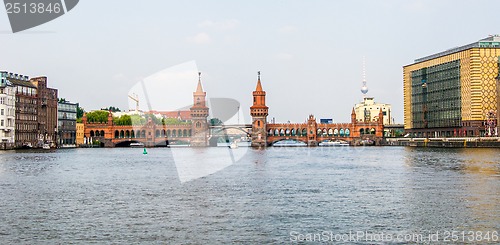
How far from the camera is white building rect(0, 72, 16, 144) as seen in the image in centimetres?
16038

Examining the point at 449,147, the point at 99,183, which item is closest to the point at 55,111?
the point at 449,147

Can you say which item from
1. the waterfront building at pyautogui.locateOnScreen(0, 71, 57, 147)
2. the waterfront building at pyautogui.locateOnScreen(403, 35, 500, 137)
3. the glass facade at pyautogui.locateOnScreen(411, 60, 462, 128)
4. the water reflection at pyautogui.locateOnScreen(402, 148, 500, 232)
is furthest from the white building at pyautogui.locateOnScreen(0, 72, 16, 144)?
the water reflection at pyautogui.locateOnScreen(402, 148, 500, 232)

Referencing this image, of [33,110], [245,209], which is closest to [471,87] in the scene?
[33,110]

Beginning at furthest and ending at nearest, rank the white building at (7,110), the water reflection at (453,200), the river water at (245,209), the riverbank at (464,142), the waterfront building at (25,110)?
the waterfront building at (25,110)
the white building at (7,110)
the riverbank at (464,142)
the water reflection at (453,200)
the river water at (245,209)

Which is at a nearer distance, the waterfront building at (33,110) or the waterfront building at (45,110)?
the waterfront building at (33,110)

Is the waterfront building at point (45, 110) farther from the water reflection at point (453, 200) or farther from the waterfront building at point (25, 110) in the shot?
the water reflection at point (453, 200)

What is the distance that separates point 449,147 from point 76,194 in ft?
467

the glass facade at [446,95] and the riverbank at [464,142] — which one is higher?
the glass facade at [446,95]

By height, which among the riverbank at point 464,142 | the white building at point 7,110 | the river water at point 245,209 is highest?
the white building at point 7,110

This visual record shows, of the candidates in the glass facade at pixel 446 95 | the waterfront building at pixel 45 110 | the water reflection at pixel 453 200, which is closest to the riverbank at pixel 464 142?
the glass facade at pixel 446 95

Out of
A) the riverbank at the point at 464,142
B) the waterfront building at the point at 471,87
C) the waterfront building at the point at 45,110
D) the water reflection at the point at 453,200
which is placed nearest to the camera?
the water reflection at the point at 453,200

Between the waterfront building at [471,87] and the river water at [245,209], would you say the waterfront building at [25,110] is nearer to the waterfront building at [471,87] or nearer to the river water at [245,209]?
the river water at [245,209]

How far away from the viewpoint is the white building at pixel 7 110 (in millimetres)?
160375

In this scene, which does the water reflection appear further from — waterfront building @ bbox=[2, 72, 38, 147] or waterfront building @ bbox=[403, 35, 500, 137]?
waterfront building @ bbox=[2, 72, 38, 147]
